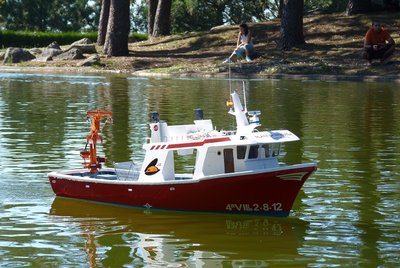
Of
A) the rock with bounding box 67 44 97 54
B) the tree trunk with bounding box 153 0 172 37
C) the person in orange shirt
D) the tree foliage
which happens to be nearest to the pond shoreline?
the person in orange shirt

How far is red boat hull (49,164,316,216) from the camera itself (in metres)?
15.0

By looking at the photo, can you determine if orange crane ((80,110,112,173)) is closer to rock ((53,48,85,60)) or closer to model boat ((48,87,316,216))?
model boat ((48,87,316,216))

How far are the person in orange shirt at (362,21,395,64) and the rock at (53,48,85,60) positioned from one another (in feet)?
56.0

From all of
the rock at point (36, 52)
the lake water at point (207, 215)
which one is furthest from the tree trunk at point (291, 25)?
the rock at point (36, 52)

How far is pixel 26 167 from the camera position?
1962 cm

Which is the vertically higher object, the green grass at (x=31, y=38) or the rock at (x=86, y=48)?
the green grass at (x=31, y=38)

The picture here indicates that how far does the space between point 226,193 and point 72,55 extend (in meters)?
38.2

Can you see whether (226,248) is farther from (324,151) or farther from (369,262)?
(324,151)

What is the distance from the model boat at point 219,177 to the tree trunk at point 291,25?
29554mm

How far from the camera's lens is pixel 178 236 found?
14.4 meters

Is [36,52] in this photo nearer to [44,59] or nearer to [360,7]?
[44,59]

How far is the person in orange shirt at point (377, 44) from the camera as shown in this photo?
131 feet

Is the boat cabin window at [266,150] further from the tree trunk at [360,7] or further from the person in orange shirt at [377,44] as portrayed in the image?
the tree trunk at [360,7]

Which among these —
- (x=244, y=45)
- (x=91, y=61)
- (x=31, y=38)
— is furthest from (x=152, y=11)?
(x=244, y=45)
